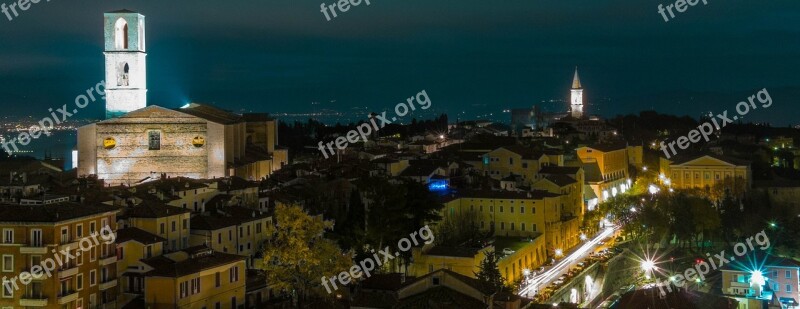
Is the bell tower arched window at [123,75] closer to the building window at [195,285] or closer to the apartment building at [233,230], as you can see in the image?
the apartment building at [233,230]

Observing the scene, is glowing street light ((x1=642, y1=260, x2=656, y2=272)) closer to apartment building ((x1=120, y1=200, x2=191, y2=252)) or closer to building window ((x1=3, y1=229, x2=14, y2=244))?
apartment building ((x1=120, y1=200, x2=191, y2=252))

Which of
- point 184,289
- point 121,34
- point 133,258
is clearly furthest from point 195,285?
point 121,34

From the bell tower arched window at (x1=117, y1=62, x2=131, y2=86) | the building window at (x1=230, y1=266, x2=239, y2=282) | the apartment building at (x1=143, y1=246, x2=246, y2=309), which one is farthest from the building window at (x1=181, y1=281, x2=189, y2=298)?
the bell tower arched window at (x1=117, y1=62, x2=131, y2=86)

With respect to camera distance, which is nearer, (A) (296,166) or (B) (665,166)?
(A) (296,166)

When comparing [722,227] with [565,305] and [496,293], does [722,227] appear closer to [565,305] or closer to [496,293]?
[565,305]

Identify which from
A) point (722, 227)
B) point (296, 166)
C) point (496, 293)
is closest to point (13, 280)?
point (496, 293)

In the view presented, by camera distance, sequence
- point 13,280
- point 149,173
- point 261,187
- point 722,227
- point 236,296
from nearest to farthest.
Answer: point 13,280 → point 236,296 → point 261,187 → point 149,173 → point 722,227
